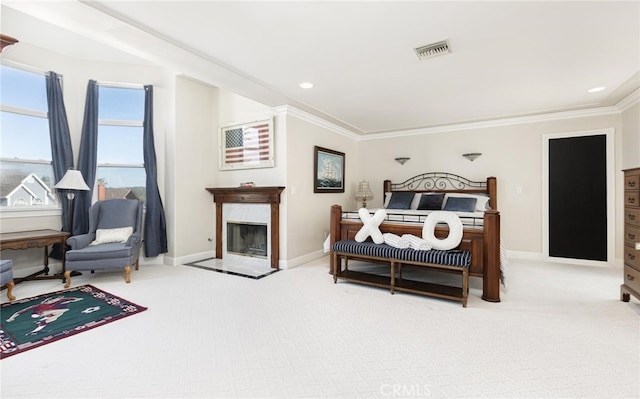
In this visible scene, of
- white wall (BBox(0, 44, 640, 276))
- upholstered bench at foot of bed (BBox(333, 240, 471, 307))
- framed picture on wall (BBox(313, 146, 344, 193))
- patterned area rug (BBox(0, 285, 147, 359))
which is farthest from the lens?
framed picture on wall (BBox(313, 146, 344, 193))

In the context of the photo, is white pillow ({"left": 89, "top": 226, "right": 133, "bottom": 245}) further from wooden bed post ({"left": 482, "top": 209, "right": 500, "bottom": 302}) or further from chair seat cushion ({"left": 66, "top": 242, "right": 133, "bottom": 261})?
wooden bed post ({"left": 482, "top": 209, "right": 500, "bottom": 302})

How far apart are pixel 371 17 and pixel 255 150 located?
118 inches

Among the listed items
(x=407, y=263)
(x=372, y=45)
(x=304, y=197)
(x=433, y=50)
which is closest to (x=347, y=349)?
(x=407, y=263)

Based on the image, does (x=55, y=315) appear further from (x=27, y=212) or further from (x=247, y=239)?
(x=247, y=239)

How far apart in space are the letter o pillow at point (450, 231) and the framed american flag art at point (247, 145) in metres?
2.45

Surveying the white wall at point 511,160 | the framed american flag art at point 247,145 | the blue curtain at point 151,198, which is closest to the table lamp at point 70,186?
the blue curtain at point 151,198

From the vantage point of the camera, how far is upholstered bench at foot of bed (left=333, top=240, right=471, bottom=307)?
2946 millimetres

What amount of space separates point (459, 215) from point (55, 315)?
4.56 meters

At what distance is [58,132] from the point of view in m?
3.92

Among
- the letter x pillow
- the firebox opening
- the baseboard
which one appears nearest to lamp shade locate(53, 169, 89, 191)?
the firebox opening

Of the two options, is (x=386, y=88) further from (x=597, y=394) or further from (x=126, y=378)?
(x=126, y=378)

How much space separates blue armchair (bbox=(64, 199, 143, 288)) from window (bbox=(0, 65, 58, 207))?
647mm

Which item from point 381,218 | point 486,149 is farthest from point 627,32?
point 486,149

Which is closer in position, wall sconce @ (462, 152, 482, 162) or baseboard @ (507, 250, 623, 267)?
baseboard @ (507, 250, 623, 267)
